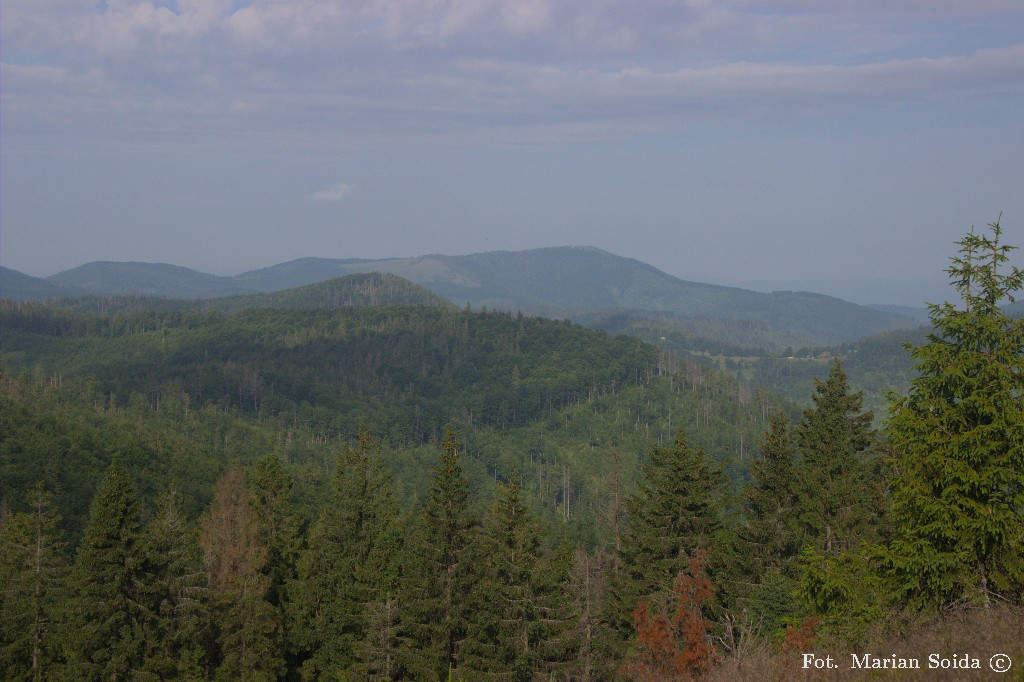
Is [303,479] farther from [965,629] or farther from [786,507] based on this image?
[965,629]

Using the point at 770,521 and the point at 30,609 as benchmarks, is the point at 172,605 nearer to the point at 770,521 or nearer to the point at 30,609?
the point at 30,609

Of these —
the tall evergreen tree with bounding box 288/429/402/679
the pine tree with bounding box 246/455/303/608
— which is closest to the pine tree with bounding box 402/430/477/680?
the tall evergreen tree with bounding box 288/429/402/679

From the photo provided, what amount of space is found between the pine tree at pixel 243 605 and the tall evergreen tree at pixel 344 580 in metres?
1.56

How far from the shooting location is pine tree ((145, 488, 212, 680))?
3334 cm

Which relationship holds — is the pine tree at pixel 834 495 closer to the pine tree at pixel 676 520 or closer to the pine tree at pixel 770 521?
the pine tree at pixel 770 521

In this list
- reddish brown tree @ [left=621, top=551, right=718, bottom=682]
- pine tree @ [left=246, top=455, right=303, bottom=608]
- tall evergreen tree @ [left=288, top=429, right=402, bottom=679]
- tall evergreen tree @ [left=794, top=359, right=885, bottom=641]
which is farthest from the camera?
pine tree @ [left=246, top=455, right=303, bottom=608]

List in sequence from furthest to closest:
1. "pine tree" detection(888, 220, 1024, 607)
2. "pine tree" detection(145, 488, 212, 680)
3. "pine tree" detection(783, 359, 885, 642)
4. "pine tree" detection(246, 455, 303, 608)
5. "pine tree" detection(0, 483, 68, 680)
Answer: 1. "pine tree" detection(246, 455, 303, 608)
2. "pine tree" detection(0, 483, 68, 680)
3. "pine tree" detection(145, 488, 212, 680)
4. "pine tree" detection(783, 359, 885, 642)
5. "pine tree" detection(888, 220, 1024, 607)

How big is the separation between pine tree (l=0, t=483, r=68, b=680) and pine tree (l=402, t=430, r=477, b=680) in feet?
50.4

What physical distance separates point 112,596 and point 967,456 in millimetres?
31384

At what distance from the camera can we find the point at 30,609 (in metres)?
34.8

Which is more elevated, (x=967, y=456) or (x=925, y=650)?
(x=967, y=456)

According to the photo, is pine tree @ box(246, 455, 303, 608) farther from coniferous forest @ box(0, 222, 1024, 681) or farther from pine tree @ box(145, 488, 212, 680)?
pine tree @ box(145, 488, 212, 680)

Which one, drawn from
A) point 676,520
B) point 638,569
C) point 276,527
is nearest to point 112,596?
point 276,527

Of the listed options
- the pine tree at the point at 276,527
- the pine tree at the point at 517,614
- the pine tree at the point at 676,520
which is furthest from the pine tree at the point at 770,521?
the pine tree at the point at 276,527
